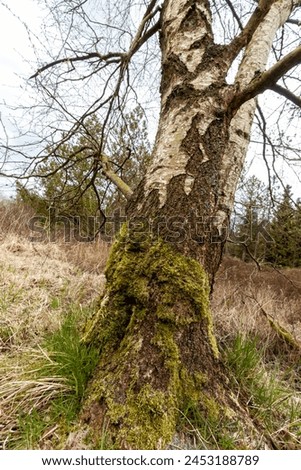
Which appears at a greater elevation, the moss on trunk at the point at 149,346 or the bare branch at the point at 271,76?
the bare branch at the point at 271,76

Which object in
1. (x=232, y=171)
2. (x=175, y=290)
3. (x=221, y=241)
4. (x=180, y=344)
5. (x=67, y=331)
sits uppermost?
(x=232, y=171)

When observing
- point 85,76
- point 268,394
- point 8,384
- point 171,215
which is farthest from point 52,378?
point 85,76

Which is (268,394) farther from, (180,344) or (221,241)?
(221,241)

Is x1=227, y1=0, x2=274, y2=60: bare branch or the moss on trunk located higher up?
x1=227, y1=0, x2=274, y2=60: bare branch

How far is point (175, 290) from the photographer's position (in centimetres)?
106

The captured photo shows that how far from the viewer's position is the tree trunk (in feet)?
2.93

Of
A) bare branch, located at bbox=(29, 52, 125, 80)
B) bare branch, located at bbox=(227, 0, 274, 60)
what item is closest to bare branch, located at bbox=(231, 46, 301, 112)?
bare branch, located at bbox=(227, 0, 274, 60)

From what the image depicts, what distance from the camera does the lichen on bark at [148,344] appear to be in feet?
2.81

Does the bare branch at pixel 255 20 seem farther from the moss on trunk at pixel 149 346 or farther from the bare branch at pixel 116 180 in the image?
the moss on trunk at pixel 149 346

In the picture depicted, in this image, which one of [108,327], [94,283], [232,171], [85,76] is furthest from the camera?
[94,283]

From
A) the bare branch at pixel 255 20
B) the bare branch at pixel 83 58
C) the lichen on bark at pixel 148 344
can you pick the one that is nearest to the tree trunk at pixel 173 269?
the lichen on bark at pixel 148 344

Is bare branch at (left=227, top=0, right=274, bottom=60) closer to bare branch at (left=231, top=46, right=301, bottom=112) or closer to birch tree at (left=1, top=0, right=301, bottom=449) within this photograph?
birch tree at (left=1, top=0, right=301, bottom=449)

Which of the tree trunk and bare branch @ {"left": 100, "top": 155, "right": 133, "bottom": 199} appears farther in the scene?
bare branch @ {"left": 100, "top": 155, "right": 133, "bottom": 199}
